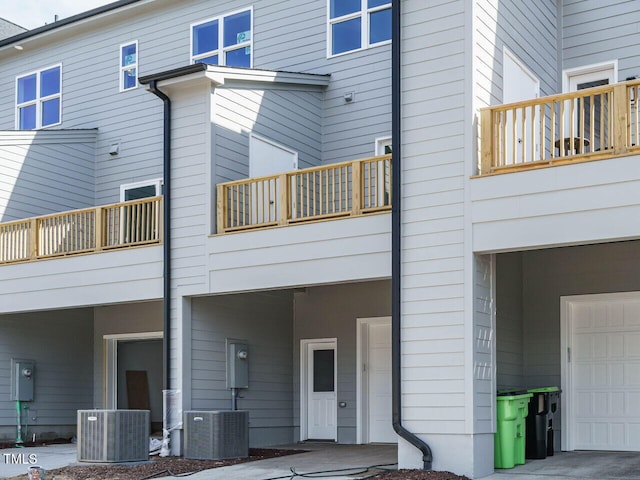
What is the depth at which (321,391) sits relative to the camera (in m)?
15.6

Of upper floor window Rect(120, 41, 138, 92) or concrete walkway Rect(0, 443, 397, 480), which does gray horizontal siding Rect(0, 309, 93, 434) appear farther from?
upper floor window Rect(120, 41, 138, 92)

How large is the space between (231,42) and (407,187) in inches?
279

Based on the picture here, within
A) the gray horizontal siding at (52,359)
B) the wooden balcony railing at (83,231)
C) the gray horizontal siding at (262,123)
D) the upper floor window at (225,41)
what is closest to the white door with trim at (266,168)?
the gray horizontal siding at (262,123)

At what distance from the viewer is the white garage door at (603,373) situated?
12.3 meters

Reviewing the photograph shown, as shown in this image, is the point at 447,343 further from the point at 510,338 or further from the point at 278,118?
the point at 278,118

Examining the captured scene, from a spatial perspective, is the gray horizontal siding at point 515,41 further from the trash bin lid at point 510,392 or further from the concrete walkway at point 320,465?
the concrete walkway at point 320,465

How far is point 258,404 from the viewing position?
14688 millimetres

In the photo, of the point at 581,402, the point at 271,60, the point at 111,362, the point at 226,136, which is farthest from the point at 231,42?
the point at 581,402

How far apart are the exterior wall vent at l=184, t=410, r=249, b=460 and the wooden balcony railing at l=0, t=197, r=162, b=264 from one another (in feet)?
9.46

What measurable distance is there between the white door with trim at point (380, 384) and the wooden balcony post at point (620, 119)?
6002 millimetres

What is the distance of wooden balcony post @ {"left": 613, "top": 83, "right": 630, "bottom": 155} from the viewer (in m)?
9.74

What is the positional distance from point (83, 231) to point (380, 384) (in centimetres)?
564

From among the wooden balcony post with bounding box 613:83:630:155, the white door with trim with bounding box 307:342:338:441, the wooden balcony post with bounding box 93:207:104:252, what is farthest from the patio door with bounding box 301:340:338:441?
the wooden balcony post with bounding box 613:83:630:155

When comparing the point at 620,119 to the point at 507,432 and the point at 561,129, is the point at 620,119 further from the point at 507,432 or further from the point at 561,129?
the point at 507,432
